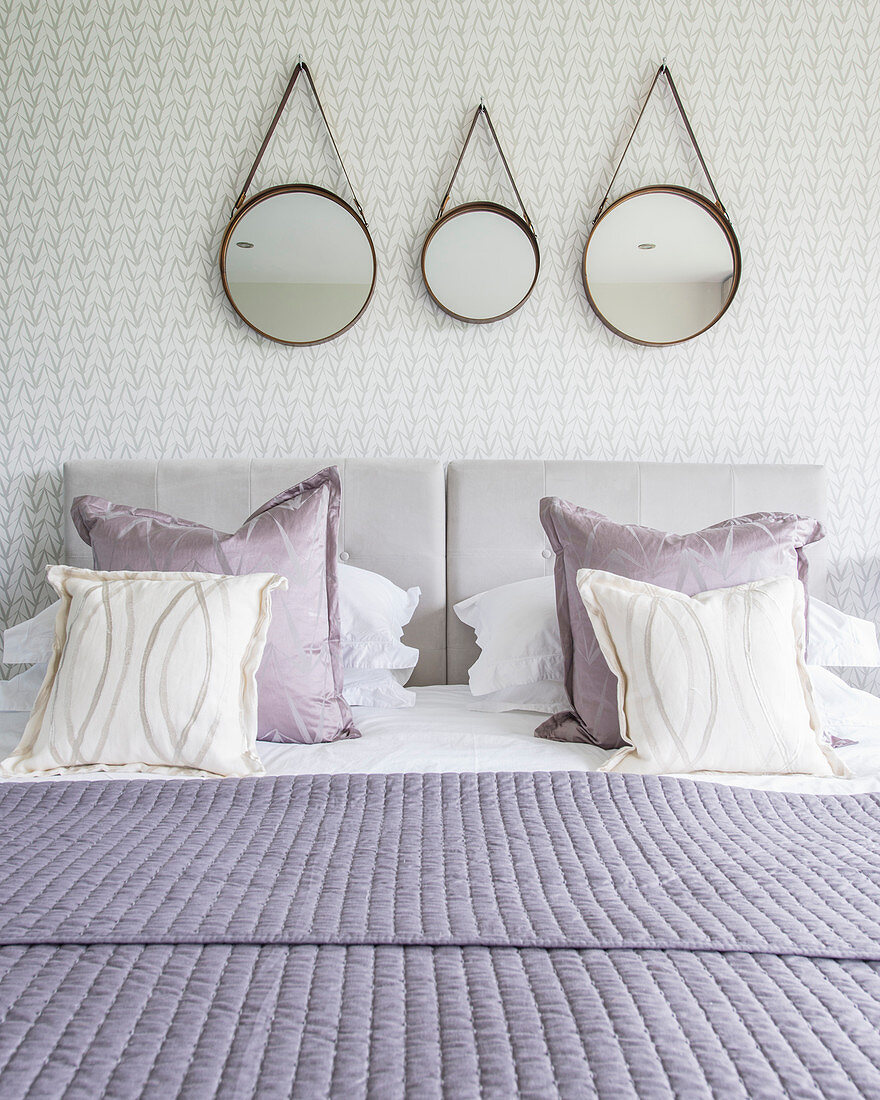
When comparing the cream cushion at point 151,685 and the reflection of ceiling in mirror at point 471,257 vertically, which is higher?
the reflection of ceiling in mirror at point 471,257

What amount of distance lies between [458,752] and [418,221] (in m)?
1.36

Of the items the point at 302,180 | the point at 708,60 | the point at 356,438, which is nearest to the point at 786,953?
the point at 356,438

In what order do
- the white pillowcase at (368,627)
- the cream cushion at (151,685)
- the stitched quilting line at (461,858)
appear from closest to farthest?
the stitched quilting line at (461,858) → the cream cushion at (151,685) → the white pillowcase at (368,627)

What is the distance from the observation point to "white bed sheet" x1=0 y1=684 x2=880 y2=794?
1331 millimetres

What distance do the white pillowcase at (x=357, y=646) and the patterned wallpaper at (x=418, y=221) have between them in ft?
1.62

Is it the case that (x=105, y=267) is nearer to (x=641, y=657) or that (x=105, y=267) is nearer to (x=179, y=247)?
(x=179, y=247)

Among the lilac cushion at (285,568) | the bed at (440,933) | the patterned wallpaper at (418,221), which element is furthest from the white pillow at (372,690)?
the patterned wallpaper at (418,221)

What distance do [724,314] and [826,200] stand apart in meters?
0.40

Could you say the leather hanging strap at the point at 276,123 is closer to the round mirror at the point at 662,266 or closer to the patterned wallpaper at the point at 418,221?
the patterned wallpaper at the point at 418,221

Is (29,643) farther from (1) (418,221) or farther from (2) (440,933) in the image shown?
(1) (418,221)

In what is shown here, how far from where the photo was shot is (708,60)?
7.02ft

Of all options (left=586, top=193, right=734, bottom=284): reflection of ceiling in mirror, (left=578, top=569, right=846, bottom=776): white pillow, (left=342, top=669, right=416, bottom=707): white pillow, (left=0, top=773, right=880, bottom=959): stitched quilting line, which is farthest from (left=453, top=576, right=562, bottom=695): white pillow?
(left=586, top=193, right=734, bottom=284): reflection of ceiling in mirror

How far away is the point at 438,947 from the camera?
75 centimetres

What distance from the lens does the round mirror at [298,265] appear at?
6.86 ft
